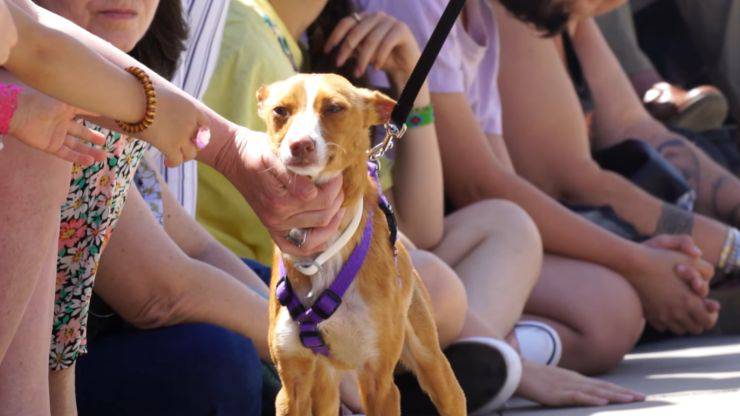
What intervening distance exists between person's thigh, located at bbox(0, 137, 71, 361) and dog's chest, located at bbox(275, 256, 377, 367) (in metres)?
0.46

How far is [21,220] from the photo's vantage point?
8.36 ft

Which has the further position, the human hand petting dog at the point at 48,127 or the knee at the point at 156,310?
the knee at the point at 156,310

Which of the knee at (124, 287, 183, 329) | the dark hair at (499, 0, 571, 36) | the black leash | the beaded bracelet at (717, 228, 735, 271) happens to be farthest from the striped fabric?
the beaded bracelet at (717, 228, 735, 271)

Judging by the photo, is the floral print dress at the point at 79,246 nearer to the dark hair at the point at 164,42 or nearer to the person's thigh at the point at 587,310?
the dark hair at the point at 164,42

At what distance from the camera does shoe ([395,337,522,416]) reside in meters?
3.85

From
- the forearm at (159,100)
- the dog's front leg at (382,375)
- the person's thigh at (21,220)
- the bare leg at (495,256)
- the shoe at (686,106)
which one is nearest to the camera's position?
the forearm at (159,100)

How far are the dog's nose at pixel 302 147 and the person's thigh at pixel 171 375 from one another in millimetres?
887

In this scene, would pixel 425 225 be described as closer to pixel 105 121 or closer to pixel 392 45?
pixel 392 45

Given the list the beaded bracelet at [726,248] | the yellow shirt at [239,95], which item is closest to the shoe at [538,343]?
the yellow shirt at [239,95]

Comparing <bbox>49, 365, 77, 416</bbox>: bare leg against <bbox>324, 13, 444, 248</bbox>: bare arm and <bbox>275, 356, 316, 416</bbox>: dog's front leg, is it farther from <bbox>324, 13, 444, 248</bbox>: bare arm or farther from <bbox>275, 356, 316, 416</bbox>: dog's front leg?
<bbox>324, 13, 444, 248</bbox>: bare arm

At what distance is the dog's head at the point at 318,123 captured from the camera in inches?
97.7

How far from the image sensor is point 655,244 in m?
5.39

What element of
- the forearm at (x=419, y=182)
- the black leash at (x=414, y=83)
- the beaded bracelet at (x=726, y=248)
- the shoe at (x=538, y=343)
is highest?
the black leash at (x=414, y=83)

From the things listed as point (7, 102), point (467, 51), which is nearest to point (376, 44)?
point (467, 51)
